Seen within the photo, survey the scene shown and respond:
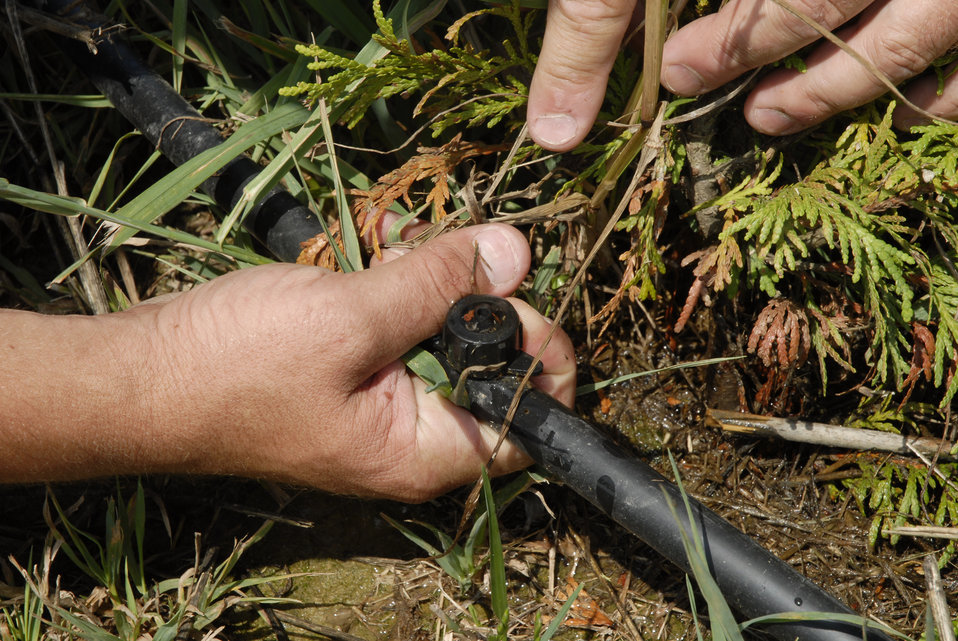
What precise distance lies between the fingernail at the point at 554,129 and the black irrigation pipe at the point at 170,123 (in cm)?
76

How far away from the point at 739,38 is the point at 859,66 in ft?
1.05

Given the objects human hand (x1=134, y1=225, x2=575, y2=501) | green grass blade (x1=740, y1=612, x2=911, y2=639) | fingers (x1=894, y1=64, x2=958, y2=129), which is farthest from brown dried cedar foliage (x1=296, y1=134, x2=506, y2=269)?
green grass blade (x1=740, y1=612, x2=911, y2=639)

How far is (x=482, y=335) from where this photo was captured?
181 centimetres

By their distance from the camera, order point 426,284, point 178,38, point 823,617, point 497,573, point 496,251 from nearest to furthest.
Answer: point 823,617 → point 497,573 → point 426,284 → point 496,251 → point 178,38

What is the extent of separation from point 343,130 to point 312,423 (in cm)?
121

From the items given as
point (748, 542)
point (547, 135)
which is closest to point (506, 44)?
point (547, 135)

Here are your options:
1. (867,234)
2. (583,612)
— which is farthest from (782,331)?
(583,612)

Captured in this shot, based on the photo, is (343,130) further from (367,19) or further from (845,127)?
(845,127)

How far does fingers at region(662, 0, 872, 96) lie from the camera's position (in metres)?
1.75

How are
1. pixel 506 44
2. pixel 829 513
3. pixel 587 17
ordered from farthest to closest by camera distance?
pixel 829 513, pixel 506 44, pixel 587 17

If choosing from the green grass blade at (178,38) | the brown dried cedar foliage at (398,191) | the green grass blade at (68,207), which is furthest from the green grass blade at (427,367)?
the green grass blade at (178,38)

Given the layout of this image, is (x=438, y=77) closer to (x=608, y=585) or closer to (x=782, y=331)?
(x=782, y=331)

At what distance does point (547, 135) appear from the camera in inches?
78.1

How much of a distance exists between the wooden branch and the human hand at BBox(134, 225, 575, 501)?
680mm
